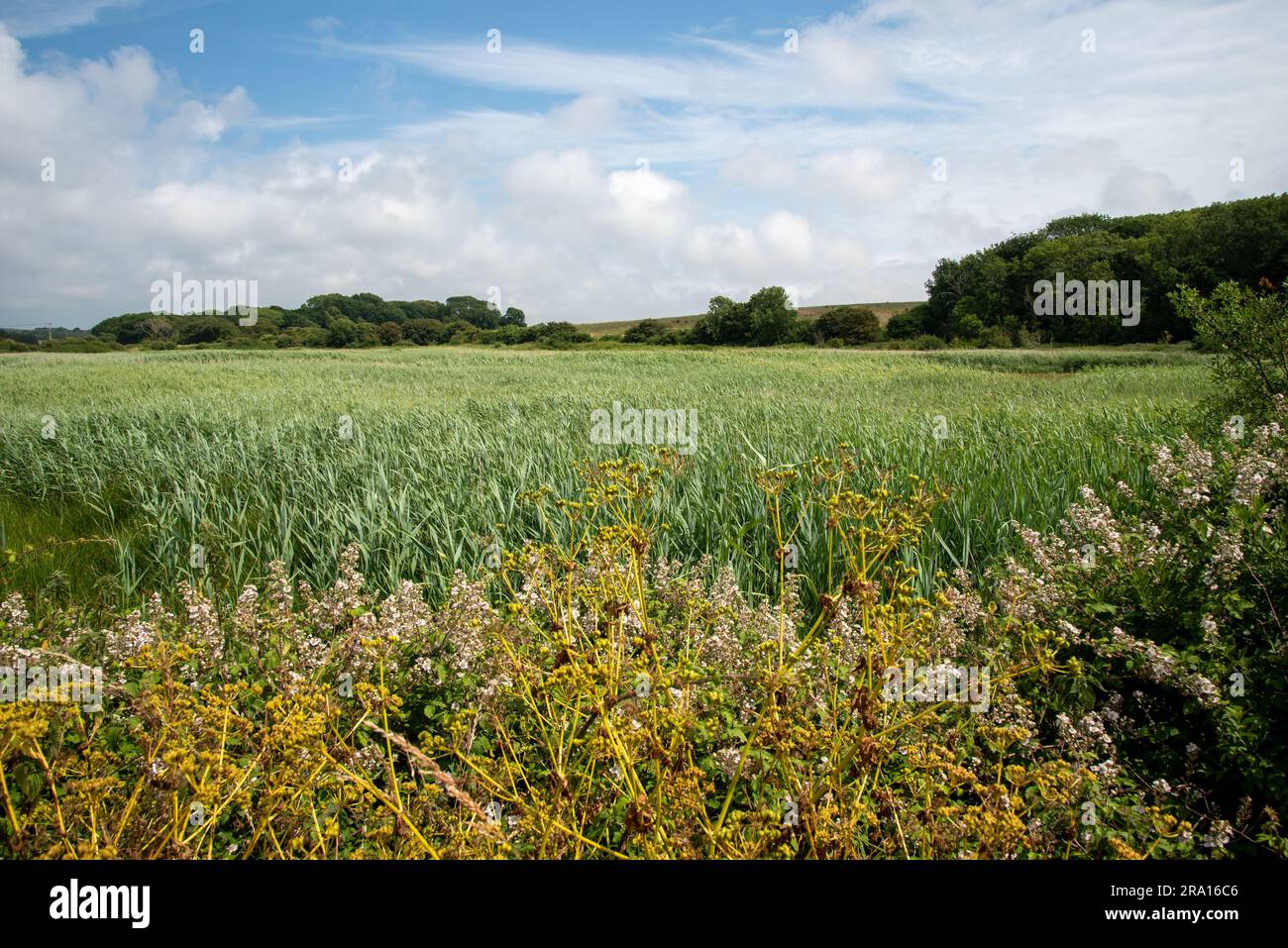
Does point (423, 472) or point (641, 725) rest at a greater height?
point (423, 472)

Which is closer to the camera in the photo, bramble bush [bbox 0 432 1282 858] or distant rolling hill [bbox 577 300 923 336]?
bramble bush [bbox 0 432 1282 858]

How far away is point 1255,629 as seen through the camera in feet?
9.79

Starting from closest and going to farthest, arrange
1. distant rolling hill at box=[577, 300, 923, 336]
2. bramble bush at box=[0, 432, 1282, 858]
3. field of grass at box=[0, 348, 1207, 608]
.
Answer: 1. bramble bush at box=[0, 432, 1282, 858]
2. field of grass at box=[0, 348, 1207, 608]
3. distant rolling hill at box=[577, 300, 923, 336]

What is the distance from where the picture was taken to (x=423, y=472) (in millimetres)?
7000

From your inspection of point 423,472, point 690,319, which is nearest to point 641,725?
point 423,472

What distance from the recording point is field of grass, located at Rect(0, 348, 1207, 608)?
4.98 m

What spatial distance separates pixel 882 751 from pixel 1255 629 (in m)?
2.13

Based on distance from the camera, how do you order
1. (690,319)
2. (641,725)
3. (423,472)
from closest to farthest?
(641,725) → (423,472) → (690,319)

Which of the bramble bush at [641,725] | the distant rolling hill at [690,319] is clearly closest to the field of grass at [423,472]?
the bramble bush at [641,725]

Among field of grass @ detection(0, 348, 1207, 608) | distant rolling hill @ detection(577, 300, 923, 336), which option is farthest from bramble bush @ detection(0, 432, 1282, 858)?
distant rolling hill @ detection(577, 300, 923, 336)

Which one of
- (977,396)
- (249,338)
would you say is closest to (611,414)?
(977,396)

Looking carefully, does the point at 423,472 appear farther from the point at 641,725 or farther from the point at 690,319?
the point at 690,319

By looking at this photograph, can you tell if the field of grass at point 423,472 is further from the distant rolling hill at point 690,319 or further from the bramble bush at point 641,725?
the distant rolling hill at point 690,319

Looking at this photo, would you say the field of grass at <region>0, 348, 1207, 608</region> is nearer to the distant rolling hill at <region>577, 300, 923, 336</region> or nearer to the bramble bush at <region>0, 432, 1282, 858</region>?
the bramble bush at <region>0, 432, 1282, 858</region>
